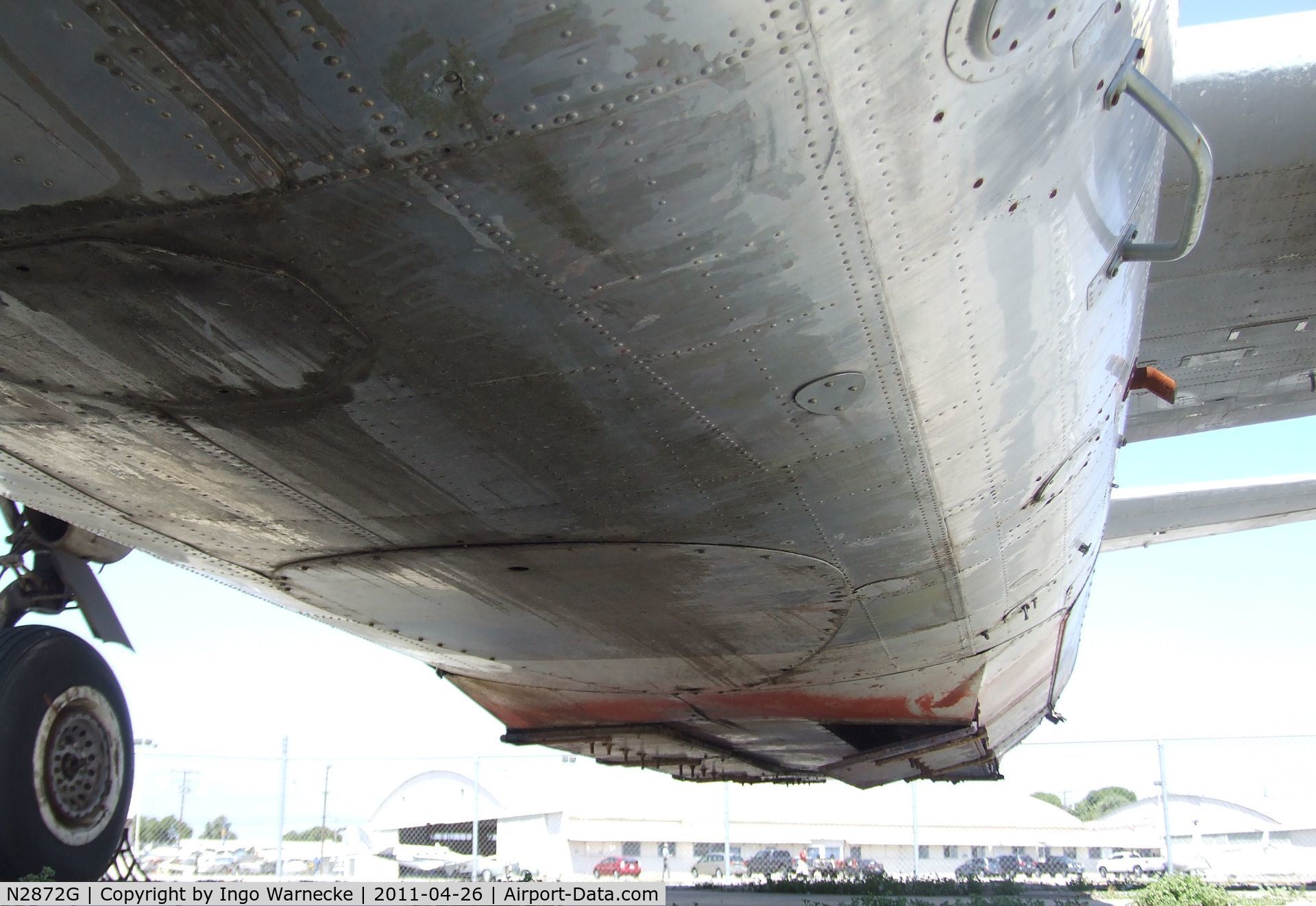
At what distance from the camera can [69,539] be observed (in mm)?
6617

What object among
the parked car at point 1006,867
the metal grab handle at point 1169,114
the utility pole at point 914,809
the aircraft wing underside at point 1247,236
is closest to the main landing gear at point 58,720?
the metal grab handle at point 1169,114

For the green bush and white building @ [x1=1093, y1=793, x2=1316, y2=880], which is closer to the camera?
the green bush

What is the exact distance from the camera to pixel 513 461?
3.65m

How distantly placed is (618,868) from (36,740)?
17.1m

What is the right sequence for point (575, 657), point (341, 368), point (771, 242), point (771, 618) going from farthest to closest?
point (575, 657) < point (771, 618) < point (341, 368) < point (771, 242)

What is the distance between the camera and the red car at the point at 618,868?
797 inches

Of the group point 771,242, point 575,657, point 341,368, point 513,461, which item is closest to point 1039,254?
point 771,242

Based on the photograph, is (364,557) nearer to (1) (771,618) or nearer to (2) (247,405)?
(2) (247,405)

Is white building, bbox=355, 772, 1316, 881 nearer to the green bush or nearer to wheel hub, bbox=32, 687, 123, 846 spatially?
the green bush

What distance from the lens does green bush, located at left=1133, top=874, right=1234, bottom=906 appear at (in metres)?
8.41

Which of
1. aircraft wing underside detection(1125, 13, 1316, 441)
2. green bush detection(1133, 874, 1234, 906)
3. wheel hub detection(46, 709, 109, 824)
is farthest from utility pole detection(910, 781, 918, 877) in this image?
wheel hub detection(46, 709, 109, 824)

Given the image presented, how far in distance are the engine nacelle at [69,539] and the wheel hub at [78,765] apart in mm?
960

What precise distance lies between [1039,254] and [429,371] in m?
2.00

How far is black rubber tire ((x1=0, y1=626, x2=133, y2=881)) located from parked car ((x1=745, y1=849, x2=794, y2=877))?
11.5 metres
